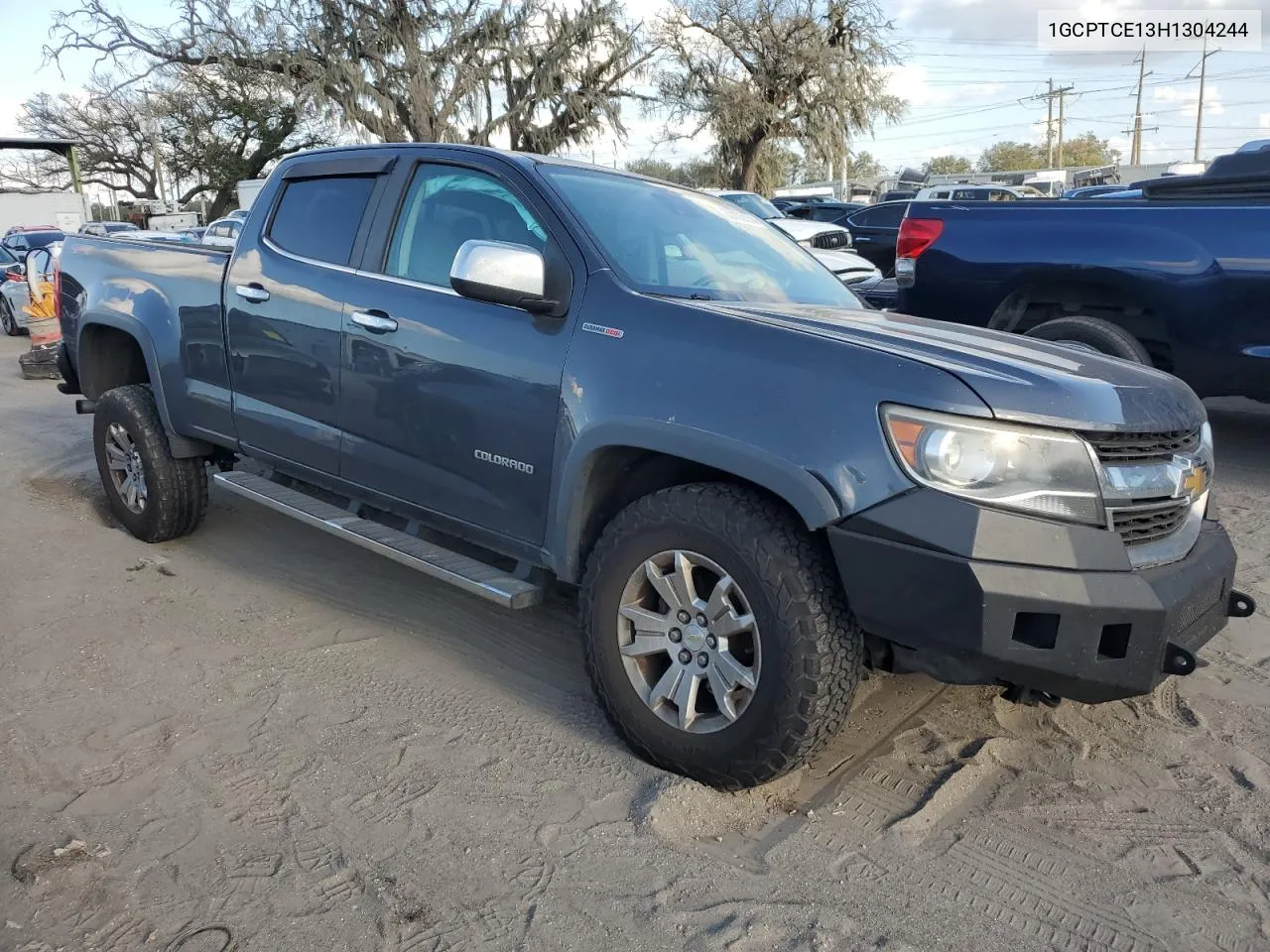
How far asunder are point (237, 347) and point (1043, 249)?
182 inches

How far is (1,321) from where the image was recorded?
18.4 m

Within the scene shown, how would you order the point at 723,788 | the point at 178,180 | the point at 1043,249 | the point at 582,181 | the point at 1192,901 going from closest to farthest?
the point at 1192,901 → the point at 723,788 → the point at 582,181 → the point at 1043,249 → the point at 178,180

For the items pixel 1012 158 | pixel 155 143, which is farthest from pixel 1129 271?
pixel 1012 158

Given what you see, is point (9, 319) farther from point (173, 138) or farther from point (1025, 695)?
point (173, 138)

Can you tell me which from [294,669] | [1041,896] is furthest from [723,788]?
[294,669]

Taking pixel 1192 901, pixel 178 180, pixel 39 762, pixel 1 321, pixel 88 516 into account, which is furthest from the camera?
pixel 178 180

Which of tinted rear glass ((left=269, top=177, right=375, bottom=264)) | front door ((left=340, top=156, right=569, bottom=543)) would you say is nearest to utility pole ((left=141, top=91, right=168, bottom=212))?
tinted rear glass ((left=269, top=177, right=375, bottom=264))

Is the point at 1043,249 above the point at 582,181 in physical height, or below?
below

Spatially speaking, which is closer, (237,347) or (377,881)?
(377,881)

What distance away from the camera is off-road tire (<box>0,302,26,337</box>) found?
17.1m

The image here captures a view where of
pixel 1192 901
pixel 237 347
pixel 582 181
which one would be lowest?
pixel 1192 901

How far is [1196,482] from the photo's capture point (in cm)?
295

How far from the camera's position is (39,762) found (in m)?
3.13

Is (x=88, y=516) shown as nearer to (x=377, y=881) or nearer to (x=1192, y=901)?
(x=377, y=881)
